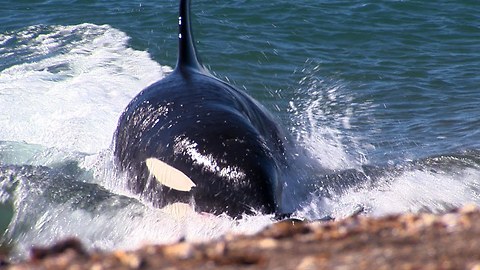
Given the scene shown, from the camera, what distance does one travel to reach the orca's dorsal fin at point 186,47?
9.71m

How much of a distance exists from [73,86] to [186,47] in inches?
147

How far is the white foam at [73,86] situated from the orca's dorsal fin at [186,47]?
1369 millimetres

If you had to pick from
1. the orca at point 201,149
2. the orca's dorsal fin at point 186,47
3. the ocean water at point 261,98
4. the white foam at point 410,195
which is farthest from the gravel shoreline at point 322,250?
the orca's dorsal fin at point 186,47

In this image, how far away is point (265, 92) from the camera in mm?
13461

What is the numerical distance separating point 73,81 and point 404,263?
10.8 meters

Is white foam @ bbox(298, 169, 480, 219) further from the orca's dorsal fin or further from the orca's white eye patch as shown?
the orca's dorsal fin

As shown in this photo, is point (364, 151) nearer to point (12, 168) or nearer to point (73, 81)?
point (12, 168)

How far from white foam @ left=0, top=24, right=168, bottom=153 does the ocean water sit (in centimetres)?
3

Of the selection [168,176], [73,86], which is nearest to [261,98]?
[73,86]

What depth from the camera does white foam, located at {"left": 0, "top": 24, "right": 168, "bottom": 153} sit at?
1108 cm

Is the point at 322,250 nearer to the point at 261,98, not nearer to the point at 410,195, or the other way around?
the point at 410,195

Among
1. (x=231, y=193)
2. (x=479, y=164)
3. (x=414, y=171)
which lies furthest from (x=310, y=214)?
(x=479, y=164)

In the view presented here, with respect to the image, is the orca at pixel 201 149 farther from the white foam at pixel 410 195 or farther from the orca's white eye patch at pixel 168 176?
the white foam at pixel 410 195

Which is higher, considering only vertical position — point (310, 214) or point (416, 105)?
point (310, 214)
